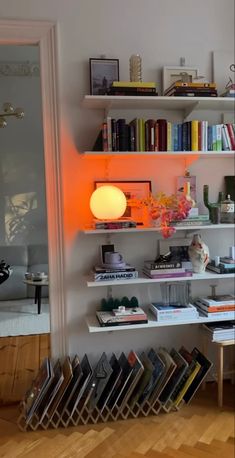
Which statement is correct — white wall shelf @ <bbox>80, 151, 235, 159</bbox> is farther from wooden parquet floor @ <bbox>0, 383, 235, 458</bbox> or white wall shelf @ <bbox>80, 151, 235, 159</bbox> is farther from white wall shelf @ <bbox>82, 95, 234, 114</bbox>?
wooden parquet floor @ <bbox>0, 383, 235, 458</bbox>

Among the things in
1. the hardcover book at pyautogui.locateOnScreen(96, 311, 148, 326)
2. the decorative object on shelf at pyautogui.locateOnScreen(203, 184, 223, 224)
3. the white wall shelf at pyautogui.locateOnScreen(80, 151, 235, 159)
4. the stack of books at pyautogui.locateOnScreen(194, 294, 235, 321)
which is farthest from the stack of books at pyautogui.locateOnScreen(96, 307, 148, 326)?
the white wall shelf at pyautogui.locateOnScreen(80, 151, 235, 159)

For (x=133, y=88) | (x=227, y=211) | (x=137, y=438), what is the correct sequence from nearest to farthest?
(x=137, y=438) → (x=133, y=88) → (x=227, y=211)

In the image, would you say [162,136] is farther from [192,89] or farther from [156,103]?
[192,89]

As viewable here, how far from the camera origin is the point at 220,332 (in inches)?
98.5

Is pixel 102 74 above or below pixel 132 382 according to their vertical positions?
above

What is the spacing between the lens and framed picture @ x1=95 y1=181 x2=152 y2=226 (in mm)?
2508

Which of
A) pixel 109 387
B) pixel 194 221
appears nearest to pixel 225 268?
pixel 194 221

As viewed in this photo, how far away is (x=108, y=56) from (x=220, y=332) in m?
1.77

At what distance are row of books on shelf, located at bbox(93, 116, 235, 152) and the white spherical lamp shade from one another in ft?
0.74

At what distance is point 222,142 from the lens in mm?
2482

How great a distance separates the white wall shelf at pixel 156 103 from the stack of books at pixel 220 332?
1.32 metres

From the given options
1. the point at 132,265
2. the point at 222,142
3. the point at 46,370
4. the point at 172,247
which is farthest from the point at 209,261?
the point at 46,370

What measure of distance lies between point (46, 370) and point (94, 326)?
0.37 metres

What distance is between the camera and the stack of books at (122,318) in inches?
92.4
